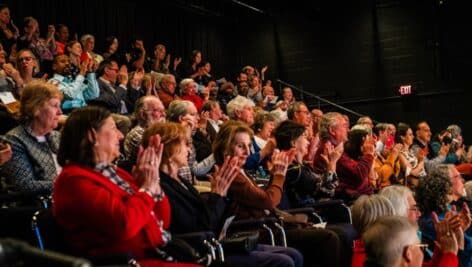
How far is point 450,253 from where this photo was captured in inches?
98.6

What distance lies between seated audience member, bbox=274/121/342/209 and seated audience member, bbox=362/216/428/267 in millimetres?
1622

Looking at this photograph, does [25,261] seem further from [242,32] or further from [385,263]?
[242,32]

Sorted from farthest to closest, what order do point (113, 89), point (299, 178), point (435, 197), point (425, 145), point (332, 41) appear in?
1. point (332, 41)
2. point (425, 145)
3. point (113, 89)
4. point (299, 178)
5. point (435, 197)

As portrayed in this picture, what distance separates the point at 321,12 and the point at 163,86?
18.0 ft

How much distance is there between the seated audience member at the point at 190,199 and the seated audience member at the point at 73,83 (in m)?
2.59

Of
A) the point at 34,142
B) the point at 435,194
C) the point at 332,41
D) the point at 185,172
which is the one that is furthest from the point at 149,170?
the point at 332,41

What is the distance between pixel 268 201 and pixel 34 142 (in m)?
1.20

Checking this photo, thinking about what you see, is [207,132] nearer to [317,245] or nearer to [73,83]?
[73,83]

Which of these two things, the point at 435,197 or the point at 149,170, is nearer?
the point at 149,170

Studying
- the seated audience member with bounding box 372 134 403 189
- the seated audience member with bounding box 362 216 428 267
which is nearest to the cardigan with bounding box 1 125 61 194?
the seated audience member with bounding box 362 216 428 267

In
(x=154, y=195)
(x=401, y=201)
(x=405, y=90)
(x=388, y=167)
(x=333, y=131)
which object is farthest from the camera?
(x=405, y=90)

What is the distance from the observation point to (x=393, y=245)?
2.16 metres

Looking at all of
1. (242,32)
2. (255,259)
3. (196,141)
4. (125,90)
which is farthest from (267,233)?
(242,32)

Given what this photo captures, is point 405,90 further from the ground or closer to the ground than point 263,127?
further from the ground
